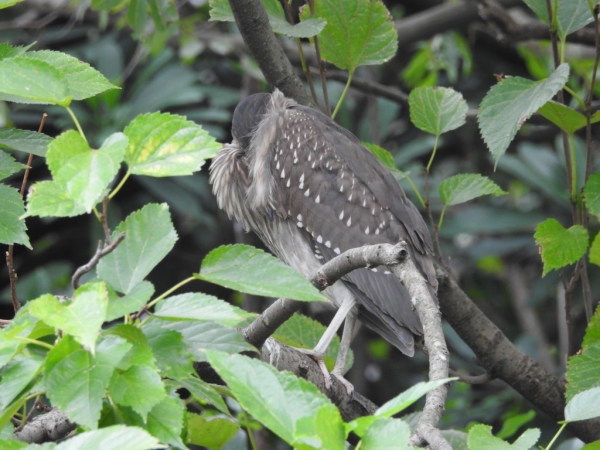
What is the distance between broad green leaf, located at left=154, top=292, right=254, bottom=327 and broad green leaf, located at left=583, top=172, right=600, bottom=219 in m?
1.47

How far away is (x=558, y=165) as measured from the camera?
530 cm

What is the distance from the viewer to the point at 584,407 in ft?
3.86

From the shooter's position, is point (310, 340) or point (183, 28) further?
point (183, 28)

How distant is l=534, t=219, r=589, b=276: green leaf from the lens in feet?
7.48

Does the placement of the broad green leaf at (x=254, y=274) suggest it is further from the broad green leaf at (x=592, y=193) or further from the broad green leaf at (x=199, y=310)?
the broad green leaf at (x=592, y=193)

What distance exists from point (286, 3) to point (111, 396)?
6.53ft

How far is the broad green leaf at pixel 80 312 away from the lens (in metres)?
0.93

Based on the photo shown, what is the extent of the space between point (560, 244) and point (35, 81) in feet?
5.63

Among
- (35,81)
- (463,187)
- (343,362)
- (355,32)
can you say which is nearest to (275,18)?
(355,32)

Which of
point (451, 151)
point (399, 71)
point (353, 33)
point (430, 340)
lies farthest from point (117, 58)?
point (430, 340)

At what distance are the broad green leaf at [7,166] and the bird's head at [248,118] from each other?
1.71m

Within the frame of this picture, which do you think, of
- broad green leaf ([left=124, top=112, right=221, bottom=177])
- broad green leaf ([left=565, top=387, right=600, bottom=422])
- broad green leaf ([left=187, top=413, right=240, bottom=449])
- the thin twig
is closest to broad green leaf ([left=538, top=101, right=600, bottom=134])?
broad green leaf ([left=565, top=387, right=600, bottom=422])

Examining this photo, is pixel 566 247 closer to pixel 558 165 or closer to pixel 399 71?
pixel 558 165

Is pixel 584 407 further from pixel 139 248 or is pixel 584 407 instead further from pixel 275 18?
pixel 275 18
